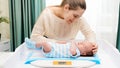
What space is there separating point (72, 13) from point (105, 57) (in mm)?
372

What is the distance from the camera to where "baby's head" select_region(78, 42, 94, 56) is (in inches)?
48.4

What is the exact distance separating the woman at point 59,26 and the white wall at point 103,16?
1171mm

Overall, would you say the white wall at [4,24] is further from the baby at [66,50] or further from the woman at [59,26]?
the baby at [66,50]

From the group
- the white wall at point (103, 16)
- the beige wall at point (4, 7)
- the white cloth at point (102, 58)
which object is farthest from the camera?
the beige wall at point (4, 7)

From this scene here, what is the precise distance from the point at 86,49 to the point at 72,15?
274 millimetres

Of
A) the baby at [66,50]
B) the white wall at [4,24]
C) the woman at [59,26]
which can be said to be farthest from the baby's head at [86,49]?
the white wall at [4,24]

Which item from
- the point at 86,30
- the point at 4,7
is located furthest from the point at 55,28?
the point at 4,7

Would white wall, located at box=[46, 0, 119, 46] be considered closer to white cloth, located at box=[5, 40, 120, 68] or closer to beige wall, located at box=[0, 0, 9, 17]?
beige wall, located at box=[0, 0, 9, 17]

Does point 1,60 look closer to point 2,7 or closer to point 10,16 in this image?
point 10,16

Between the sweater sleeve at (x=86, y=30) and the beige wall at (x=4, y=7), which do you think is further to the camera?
the beige wall at (x=4, y=7)

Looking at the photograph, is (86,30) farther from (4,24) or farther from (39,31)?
(4,24)

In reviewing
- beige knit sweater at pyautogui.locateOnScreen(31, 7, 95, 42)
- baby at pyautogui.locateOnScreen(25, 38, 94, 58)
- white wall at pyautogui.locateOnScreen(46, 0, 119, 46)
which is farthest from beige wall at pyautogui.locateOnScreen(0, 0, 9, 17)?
baby at pyautogui.locateOnScreen(25, 38, 94, 58)

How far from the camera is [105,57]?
4.21 ft

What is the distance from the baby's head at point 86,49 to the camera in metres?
1.23
